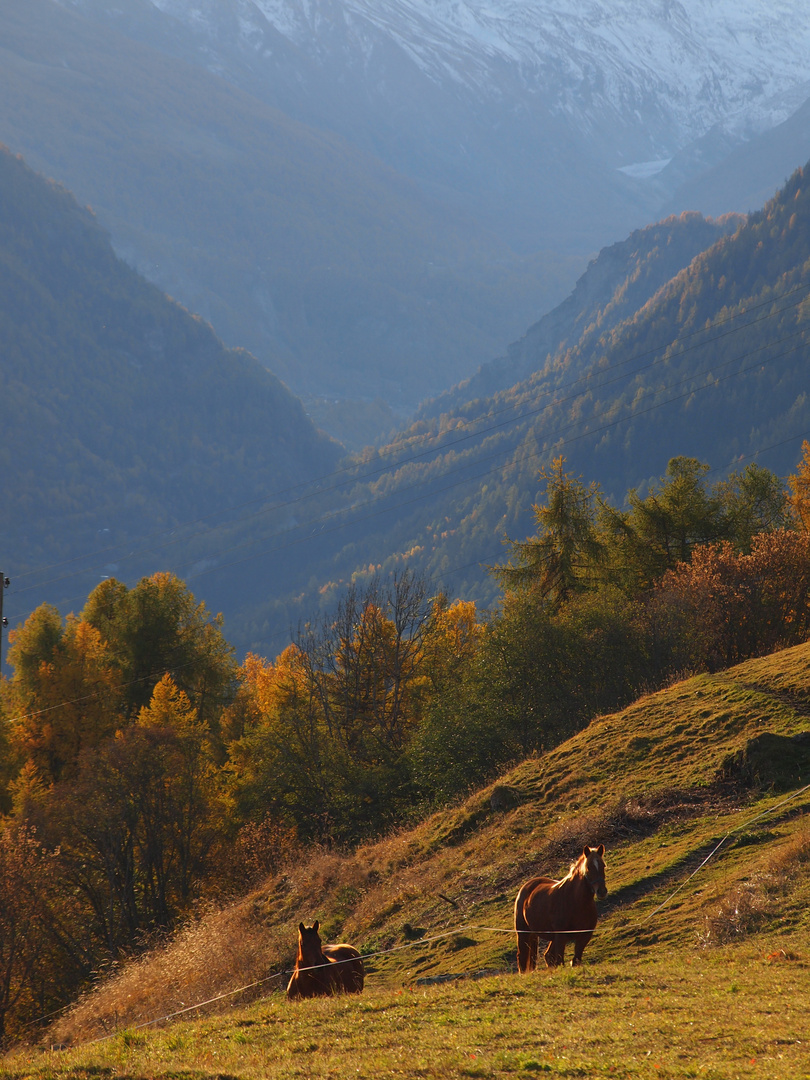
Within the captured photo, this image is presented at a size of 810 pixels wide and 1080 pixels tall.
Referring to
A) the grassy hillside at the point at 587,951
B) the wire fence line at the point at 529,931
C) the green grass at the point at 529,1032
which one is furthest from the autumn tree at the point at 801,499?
the green grass at the point at 529,1032

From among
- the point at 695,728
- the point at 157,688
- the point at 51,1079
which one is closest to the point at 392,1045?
the point at 51,1079

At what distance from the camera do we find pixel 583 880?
14.4m

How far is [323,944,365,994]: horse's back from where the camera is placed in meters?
16.2

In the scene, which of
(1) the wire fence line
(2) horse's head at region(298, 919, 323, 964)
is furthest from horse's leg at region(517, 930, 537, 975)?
(2) horse's head at region(298, 919, 323, 964)

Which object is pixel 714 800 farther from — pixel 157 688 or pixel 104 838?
pixel 157 688

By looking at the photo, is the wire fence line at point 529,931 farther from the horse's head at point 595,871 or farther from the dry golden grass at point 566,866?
the horse's head at point 595,871

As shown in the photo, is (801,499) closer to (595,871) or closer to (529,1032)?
(595,871)

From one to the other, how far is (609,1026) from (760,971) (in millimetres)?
2825

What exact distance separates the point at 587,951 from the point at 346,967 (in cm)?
436

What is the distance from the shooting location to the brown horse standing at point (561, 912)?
1433 centimetres

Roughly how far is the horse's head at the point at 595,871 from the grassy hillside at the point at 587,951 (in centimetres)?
117

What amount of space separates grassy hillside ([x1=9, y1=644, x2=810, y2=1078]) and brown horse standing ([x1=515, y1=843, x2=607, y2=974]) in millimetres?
622

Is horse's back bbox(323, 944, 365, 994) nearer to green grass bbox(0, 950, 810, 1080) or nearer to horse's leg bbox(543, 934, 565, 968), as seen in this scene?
green grass bbox(0, 950, 810, 1080)

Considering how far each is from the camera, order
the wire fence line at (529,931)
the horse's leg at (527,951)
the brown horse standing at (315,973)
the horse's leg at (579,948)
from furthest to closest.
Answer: the brown horse standing at (315,973) → the wire fence line at (529,931) → the horse's leg at (527,951) → the horse's leg at (579,948)
